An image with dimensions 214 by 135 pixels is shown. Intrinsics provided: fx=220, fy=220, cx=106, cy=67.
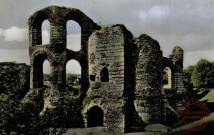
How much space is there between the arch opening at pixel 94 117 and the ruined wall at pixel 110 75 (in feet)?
2.97

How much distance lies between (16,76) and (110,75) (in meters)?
9.18

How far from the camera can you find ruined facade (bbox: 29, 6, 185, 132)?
55.2 ft

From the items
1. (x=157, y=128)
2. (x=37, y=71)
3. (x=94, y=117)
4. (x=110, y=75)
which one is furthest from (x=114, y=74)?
(x=37, y=71)

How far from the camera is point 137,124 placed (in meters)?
16.9

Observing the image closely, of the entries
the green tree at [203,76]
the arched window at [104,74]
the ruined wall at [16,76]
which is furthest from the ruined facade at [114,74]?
the green tree at [203,76]

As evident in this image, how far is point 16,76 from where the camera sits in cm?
2034

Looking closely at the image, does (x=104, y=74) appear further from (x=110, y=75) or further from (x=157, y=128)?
(x=157, y=128)

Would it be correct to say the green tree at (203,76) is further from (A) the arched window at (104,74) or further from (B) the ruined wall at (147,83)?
(A) the arched window at (104,74)

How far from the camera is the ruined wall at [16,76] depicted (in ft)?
61.8

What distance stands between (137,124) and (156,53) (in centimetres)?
583

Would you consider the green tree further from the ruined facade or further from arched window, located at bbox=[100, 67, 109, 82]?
arched window, located at bbox=[100, 67, 109, 82]

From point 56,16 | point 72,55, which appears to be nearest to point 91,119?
point 72,55

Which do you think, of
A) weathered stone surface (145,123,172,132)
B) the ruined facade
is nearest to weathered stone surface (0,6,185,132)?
the ruined facade

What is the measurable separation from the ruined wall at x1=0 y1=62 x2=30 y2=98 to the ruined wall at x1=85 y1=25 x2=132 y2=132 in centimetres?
682
